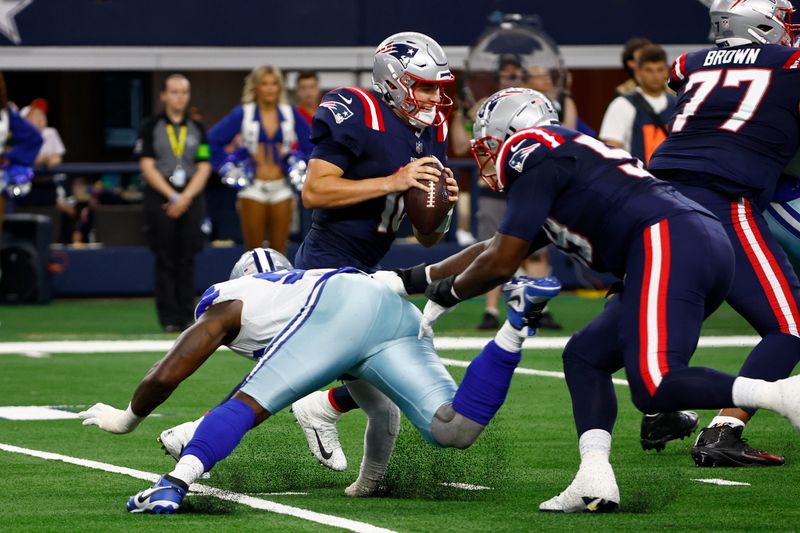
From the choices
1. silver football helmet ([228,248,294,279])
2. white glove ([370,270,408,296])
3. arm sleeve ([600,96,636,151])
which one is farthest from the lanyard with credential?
white glove ([370,270,408,296])

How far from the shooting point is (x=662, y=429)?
6.73 m

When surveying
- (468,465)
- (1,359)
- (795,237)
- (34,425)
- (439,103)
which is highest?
(439,103)

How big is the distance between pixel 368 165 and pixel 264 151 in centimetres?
586

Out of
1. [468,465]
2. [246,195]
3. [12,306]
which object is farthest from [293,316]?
[12,306]

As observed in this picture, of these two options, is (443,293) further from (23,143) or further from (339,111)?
(23,143)

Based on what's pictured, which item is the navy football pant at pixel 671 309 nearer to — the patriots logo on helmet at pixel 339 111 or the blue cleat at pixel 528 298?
the blue cleat at pixel 528 298

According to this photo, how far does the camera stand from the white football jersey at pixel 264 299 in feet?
17.9

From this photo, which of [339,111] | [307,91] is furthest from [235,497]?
[307,91]

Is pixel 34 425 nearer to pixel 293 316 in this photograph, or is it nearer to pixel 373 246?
pixel 373 246

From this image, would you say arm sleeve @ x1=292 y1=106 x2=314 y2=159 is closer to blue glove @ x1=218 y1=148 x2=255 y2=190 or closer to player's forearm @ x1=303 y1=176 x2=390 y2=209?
blue glove @ x1=218 y1=148 x2=255 y2=190

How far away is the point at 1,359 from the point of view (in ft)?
34.1

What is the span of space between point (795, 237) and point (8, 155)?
24.1ft

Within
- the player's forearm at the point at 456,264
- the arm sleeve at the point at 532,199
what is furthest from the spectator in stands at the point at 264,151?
the arm sleeve at the point at 532,199

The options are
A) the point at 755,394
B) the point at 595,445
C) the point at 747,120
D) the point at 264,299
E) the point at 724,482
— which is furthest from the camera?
the point at 747,120
